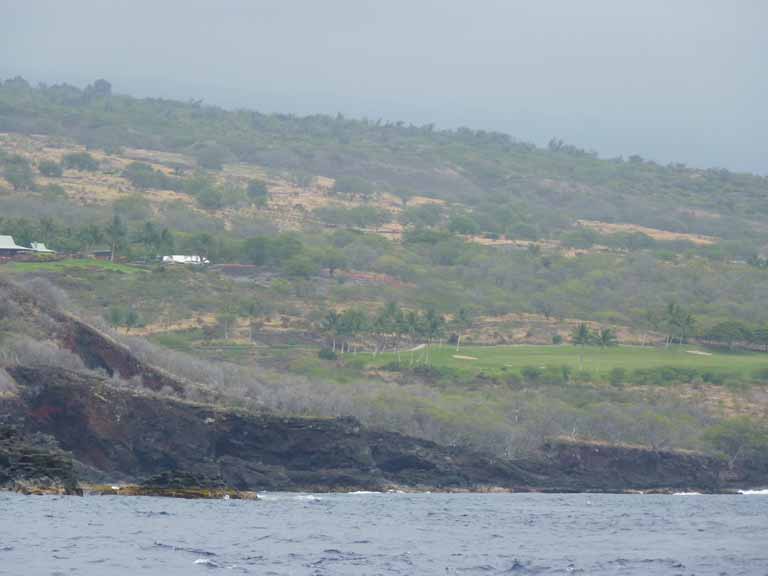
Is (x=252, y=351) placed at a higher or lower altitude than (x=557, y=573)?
lower

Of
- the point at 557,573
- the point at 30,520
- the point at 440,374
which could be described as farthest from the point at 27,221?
the point at 557,573

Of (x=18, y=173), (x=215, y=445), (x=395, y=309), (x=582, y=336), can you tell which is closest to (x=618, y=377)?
(x=582, y=336)

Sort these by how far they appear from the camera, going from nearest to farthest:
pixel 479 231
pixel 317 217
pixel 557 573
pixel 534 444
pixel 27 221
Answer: pixel 557 573, pixel 534 444, pixel 27 221, pixel 317 217, pixel 479 231

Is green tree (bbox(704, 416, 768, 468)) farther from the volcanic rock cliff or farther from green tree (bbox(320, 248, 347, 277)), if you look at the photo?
green tree (bbox(320, 248, 347, 277))

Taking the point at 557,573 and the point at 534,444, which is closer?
the point at 557,573

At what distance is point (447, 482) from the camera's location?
76.1 meters

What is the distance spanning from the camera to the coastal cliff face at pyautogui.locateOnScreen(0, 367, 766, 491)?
67375mm

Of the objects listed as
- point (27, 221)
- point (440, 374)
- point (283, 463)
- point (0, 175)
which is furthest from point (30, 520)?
point (0, 175)

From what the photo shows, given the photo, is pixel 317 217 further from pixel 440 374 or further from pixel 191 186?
pixel 440 374

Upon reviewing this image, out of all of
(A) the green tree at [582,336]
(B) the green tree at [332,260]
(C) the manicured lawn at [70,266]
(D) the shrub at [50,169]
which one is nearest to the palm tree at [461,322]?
(A) the green tree at [582,336]

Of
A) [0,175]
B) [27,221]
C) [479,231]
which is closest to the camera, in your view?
[27,221]

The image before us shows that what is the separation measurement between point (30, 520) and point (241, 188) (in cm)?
15006

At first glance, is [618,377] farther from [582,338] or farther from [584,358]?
[582,338]

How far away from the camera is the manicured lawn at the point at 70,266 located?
10956 centimetres
